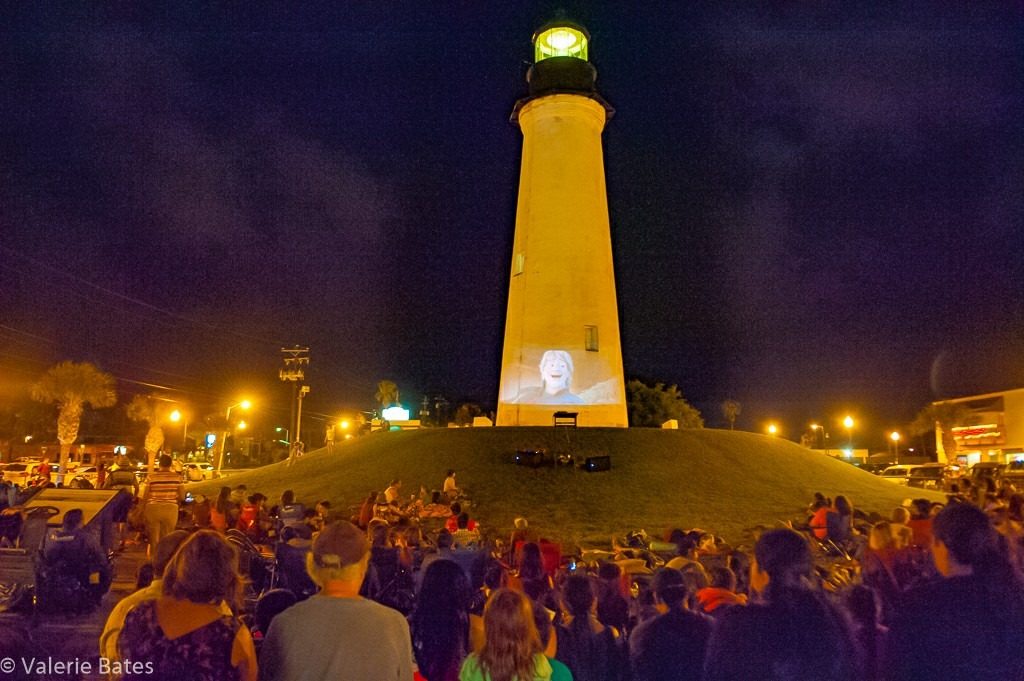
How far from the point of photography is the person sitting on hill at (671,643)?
450 cm

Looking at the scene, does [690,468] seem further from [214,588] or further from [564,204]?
[214,588]

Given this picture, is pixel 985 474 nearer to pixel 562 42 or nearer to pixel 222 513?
pixel 222 513

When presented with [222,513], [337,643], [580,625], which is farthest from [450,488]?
[337,643]

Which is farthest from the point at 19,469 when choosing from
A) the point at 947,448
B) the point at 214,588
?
the point at 947,448

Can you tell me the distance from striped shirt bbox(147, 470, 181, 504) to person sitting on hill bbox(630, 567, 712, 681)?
11874 mm

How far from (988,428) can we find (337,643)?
74.4 m

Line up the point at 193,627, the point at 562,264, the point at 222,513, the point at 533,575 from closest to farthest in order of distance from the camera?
1. the point at 193,627
2. the point at 533,575
3. the point at 222,513
4. the point at 562,264

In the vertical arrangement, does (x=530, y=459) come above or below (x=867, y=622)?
above

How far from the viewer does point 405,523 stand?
1283cm

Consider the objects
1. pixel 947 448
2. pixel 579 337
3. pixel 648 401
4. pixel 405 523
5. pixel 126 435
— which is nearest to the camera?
pixel 405 523

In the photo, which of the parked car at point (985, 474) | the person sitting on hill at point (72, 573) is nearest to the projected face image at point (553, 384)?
the parked car at point (985, 474)

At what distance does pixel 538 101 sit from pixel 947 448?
46338mm

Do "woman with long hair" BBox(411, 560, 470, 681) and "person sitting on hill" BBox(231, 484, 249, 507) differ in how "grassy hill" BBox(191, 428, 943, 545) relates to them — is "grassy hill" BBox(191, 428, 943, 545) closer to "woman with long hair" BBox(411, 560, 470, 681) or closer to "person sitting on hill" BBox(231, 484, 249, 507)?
"person sitting on hill" BBox(231, 484, 249, 507)

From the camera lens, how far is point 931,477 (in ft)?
126
